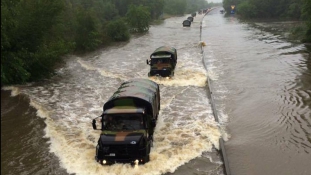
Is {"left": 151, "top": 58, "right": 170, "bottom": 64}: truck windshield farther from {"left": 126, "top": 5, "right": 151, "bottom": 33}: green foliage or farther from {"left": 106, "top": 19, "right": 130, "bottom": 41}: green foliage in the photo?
{"left": 126, "top": 5, "right": 151, "bottom": 33}: green foliage

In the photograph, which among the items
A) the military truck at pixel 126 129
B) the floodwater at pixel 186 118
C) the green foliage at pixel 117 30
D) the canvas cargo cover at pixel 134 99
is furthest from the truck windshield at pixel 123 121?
the green foliage at pixel 117 30

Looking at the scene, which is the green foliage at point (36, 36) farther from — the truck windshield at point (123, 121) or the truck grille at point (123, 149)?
the truck grille at point (123, 149)

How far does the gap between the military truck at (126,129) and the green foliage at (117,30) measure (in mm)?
35623

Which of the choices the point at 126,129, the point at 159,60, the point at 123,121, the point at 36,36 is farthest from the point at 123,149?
the point at 36,36

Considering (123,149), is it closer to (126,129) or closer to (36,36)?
(126,129)

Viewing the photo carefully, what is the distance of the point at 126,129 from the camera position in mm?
11789

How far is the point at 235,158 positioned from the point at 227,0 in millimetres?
122947

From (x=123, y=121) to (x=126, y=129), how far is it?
1.08 ft

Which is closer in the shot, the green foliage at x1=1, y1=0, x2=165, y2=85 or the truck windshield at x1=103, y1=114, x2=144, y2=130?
the truck windshield at x1=103, y1=114, x2=144, y2=130

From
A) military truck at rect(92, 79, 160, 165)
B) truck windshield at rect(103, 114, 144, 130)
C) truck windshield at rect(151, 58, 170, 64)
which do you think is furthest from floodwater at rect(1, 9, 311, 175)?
truck windshield at rect(151, 58, 170, 64)

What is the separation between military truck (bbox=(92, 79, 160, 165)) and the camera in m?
11.2

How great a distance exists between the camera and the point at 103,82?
25281 millimetres

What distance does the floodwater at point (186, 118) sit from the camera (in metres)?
12.5

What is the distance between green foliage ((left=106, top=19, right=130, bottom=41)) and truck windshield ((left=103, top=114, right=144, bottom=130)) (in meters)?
36.9
